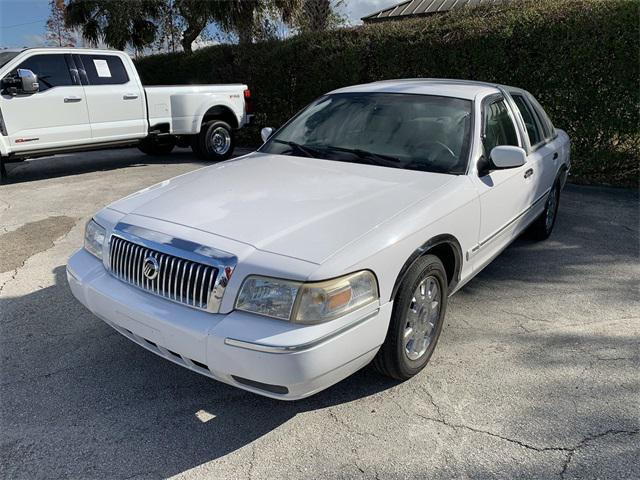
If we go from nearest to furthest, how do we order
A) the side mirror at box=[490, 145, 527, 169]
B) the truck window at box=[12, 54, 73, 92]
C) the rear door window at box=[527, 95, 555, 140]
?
the side mirror at box=[490, 145, 527, 169] < the rear door window at box=[527, 95, 555, 140] < the truck window at box=[12, 54, 73, 92]

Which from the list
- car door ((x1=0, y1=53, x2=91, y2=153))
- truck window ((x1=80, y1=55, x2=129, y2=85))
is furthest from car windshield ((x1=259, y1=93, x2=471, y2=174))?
truck window ((x1=80, y1=55, x2=129, y2=85))

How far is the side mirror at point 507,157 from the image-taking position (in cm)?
350

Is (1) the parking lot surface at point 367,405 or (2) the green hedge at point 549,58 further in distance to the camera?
(2) the green hedge at point 549,58

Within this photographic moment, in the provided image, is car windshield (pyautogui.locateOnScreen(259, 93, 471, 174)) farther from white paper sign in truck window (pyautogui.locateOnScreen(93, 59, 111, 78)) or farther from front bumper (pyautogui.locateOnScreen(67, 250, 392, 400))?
white paper sign in truck window (pyautogui.locateOnScreen(93, 59, 111, 78))

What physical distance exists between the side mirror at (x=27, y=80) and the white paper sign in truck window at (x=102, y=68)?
4.14 feet

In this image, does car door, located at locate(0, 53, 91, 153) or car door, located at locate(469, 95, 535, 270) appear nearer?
car door, located at locate(469, 95, 535, 270)

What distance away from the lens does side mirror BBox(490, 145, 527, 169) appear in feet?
11.5

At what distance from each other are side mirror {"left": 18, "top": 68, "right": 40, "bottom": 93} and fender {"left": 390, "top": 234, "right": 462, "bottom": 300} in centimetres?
737

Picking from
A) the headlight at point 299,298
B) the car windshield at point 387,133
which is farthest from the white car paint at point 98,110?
the headlight at point 299,298

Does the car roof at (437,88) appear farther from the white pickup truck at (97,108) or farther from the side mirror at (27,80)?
the white pickup truck at (97,108)

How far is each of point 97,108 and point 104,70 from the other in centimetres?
77

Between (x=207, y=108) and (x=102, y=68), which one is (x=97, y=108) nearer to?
(x=102, y=68)

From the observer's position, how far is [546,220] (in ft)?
17.7

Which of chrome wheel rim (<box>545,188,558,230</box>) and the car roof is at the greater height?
the car roof
